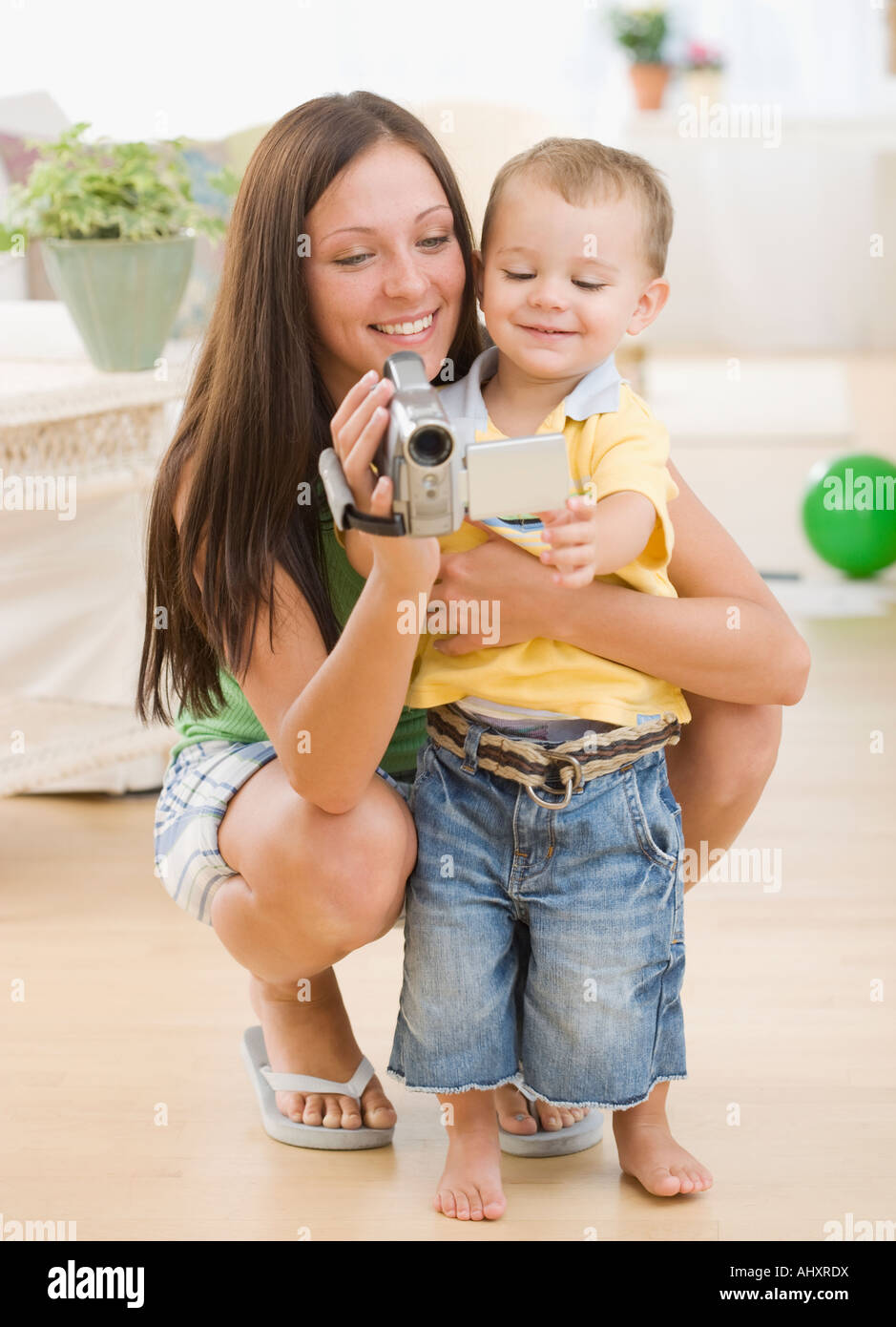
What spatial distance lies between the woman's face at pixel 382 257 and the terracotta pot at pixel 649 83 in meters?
5.16

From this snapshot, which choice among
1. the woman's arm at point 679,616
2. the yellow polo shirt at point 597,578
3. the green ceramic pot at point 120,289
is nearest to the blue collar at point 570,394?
the yellow polo shirt at point 597,578

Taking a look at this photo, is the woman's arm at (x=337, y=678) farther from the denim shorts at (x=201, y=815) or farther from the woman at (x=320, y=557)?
the denim shorts at (x=201, y=815)

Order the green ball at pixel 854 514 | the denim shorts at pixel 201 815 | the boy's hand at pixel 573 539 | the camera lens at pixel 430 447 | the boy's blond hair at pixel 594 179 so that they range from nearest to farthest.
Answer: the camera lens at pixel 430 447 < the boy's hand at pixel 573 539 < the boy's blond hair at pixel 594 179 < the denim shorts at pixel 201 815 < the green ball at pixel 854 514

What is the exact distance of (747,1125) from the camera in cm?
141

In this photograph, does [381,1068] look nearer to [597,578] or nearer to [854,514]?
[597,578]

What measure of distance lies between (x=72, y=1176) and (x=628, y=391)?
783mm

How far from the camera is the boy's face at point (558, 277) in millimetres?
1187

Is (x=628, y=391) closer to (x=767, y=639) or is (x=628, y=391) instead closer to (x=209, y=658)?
(x=767, y=639)

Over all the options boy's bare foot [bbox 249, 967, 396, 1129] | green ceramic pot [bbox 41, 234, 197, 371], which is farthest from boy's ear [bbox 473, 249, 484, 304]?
green ceramic pot [bbox 41, 234, 197, 371]

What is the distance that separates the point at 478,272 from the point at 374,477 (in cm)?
33

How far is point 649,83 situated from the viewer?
605 centimetres

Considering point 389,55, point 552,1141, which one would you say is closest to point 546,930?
point 552,1141

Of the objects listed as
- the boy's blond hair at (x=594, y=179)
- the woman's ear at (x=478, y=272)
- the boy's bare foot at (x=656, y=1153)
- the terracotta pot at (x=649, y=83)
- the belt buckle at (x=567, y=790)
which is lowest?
the boy's bare foot at (x=656, y=1153)

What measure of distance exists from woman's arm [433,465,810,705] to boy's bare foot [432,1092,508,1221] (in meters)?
0.37
